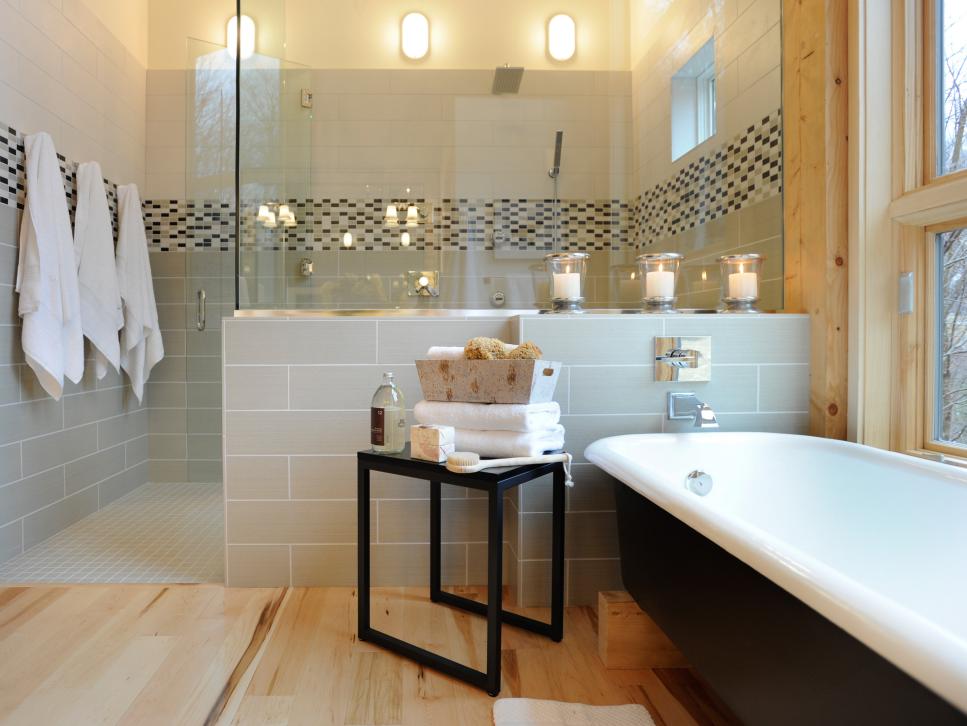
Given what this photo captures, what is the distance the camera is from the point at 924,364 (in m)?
1.77

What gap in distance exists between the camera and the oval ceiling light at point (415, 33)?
2809 mm

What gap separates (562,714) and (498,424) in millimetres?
676

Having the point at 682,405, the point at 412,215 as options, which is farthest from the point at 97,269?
the point at 682,405

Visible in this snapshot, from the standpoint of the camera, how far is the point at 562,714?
1.41 m

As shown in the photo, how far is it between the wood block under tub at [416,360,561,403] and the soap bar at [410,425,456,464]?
117 mm

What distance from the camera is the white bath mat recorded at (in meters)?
1.38

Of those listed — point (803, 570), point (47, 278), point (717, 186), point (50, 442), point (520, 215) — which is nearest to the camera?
point (803, 570)

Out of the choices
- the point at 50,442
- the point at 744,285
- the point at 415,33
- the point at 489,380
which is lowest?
the point at 50,442

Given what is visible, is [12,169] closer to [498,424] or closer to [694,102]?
[498,424]

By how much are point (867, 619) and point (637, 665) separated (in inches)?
43.0

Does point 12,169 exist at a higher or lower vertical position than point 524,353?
higher

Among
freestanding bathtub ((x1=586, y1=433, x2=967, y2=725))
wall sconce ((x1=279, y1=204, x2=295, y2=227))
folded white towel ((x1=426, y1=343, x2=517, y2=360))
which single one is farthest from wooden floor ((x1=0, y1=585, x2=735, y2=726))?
wall sconce ((x1=279, y1=204, x2=295, y2=227))

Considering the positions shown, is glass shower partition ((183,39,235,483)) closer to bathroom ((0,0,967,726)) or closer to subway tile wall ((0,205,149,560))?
bathroom ((0,0,967,726))

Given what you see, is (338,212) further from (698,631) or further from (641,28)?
(698,631)
